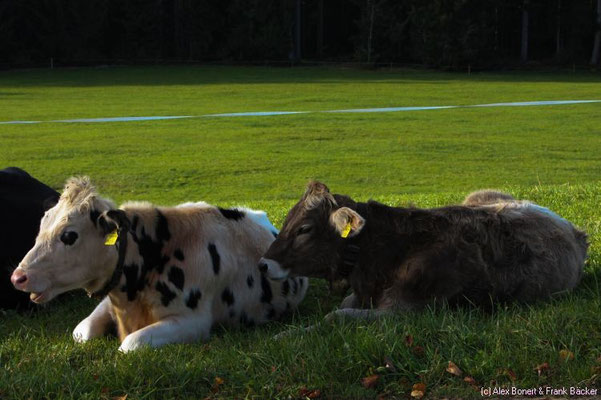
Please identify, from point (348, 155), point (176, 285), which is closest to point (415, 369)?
point (176, 285)

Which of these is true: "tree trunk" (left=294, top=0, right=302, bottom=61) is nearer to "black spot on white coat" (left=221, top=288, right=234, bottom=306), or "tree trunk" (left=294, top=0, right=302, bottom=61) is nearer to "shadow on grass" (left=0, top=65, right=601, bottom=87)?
"shadow on grass" (left=0, top=65, right=601, bottom=87)

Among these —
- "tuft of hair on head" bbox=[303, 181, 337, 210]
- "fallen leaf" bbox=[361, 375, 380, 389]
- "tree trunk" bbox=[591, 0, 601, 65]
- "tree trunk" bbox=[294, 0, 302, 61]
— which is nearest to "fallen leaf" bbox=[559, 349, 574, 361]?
"fallen leaf" bbox=[361, 375, 380, 389]

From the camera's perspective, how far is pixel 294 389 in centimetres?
532

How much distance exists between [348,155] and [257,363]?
20.9 meters

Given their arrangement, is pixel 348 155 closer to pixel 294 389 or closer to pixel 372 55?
pixel 294 389

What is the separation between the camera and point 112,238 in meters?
6.43

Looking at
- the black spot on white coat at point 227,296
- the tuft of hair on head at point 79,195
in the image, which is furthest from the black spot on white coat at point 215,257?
the tuft of hair on head at point 79,195

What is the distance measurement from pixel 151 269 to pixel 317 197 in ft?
4.86

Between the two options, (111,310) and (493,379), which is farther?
(111,310)

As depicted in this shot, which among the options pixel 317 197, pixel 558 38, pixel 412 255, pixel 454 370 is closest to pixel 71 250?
pixel 317 197

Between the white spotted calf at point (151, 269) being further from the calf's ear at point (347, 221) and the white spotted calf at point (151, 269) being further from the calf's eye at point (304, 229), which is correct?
the calf's ear at point (347, 221)

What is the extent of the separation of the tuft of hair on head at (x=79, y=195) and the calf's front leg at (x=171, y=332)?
3.44ft

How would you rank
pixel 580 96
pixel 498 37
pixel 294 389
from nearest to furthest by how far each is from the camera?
1. pixel 294 389
2. pixel 580 96
3. pixel 498 37

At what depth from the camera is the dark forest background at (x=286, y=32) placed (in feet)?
263
